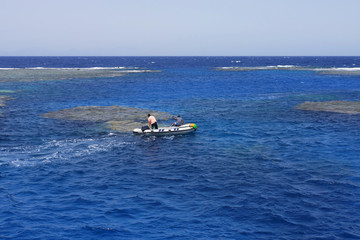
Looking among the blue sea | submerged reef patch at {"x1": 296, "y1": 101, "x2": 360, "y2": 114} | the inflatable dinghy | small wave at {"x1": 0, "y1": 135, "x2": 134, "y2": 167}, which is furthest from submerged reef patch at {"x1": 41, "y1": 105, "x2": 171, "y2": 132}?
submerged reef patch at {"x1": 296, "y1": 101, "x2": 360, "y2": 114}

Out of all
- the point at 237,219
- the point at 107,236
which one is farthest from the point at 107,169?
the point at 237,219

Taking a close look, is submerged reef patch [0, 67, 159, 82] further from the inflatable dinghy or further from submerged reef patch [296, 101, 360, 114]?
submerged reef patch [296, 101, 360, 114]

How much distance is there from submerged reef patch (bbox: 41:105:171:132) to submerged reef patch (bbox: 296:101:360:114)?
19.7 metres

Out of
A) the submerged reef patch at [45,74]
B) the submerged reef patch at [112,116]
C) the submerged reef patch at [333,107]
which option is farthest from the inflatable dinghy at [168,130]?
the submerged reef patch at [45,74]

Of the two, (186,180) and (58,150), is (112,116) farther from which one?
(186,180)

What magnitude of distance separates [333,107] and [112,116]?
29.0 m

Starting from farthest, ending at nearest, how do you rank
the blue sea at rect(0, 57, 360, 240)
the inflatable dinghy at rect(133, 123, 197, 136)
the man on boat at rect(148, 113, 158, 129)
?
the man on boat at rect(148, 113, 158, 129) < the inflatable dinghy at rect(133, 123, 197, 136) < the blue sea at rect(0, 57, 360, 240)

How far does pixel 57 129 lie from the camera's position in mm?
33938

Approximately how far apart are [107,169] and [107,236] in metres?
8.78

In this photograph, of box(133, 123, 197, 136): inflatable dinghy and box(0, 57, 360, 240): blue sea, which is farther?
box(133, 123, 197, 136): inflatable dinghy

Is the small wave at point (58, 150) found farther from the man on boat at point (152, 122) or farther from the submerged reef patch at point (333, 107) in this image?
the submerged reef patch at point (333, 107)

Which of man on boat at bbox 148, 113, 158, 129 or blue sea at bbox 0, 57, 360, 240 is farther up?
man on boat at bbox 148, 113, 158, 129

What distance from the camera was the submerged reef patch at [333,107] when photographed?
4300 cm

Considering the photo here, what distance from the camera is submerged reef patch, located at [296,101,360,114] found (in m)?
43.0
